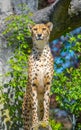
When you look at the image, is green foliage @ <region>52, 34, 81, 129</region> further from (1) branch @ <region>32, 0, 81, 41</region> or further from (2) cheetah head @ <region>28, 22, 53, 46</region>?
(2) cheetah head @ <region>28, 22, 53, 46</region>

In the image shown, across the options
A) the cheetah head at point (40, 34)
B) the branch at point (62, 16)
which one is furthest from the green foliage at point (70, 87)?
the cheetah head at point (40, 34)

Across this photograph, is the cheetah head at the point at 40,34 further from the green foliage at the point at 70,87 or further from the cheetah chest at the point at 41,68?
the green foliage at the point at 70,87

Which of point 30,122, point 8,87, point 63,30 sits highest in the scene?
point 63,30

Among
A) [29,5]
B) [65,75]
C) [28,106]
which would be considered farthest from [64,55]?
[28,106]

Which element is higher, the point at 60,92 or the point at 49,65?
the point at 60,92

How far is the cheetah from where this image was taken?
10.1 m

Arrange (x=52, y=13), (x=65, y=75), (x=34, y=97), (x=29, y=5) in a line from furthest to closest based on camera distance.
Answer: (x=65, y=75) → (x=29, y=5) → (x=52, y=13) → (x=34, y=97)

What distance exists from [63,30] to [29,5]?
0.93 meters

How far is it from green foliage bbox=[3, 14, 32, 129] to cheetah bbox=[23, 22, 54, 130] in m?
1.38

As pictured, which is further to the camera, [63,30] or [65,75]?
[65,75]

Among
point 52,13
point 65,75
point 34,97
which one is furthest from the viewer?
point 65,75

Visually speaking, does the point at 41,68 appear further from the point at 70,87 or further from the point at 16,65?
the point at 70,87

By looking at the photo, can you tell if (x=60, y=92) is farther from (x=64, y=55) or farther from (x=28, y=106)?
(x=28, y=106)

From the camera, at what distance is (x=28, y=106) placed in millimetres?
10430
